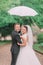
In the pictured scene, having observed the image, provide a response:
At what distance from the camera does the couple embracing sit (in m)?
9.30

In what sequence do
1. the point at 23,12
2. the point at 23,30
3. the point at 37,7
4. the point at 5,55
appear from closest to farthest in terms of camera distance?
the point at 23,30, the point at 23,12, the point at 5,55, the point at 37,7

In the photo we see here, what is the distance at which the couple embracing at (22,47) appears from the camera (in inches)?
366

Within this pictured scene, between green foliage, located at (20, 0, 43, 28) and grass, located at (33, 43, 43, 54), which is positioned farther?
green foliage, located at (20, 0, 43, 28)

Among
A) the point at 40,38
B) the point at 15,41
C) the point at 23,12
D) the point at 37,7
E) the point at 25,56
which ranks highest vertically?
the point at 23,12

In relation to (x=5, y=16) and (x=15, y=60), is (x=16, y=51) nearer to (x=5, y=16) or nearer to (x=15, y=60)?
(x=15, y=60)

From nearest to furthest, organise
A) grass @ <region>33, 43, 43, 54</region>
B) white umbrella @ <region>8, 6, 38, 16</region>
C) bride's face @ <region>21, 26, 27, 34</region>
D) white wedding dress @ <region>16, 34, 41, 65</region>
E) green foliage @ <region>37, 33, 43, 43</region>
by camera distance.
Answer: bride's face @ <region>21, 26, 27, 34</region>, white wedding dress @ <region>16, 34, 41, 65</region>, white umbrella @ <region>8, 6, 38, 16</region>, grass @ <region>33, 43, 43, 54</region>, green foliage @ <region>37, 33, 43, 43</region>

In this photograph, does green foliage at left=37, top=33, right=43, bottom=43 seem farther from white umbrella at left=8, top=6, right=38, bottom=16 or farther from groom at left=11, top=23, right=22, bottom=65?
groom at left=11, top=23, right=22, bottom=65

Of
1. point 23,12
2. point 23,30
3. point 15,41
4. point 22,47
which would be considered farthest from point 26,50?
point 23,12

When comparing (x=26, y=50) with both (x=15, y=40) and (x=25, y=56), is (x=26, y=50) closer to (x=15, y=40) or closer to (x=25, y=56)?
(x=25, y=56)

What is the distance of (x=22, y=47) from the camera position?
30.8ft

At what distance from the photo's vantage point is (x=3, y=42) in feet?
51.8

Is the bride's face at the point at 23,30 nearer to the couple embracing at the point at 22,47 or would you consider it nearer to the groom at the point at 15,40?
the couple embracing at the point at 22,47

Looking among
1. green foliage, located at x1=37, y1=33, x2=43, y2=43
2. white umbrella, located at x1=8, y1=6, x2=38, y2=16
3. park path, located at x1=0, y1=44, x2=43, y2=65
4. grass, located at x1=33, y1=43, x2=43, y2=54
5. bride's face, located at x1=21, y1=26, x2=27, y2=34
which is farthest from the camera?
green foliage, located at x1=37, y1=33, x2=43, y2=43

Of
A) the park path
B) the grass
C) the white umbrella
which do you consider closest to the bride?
the white umbrella
